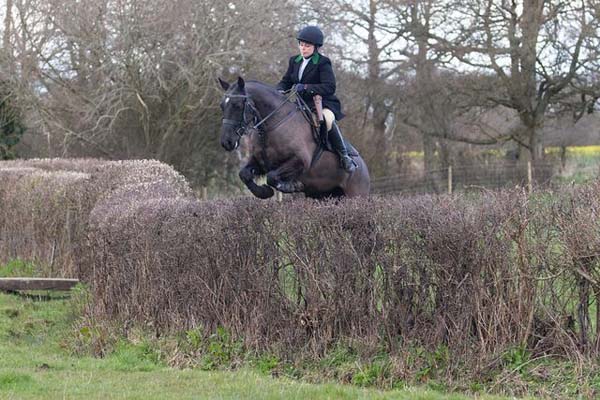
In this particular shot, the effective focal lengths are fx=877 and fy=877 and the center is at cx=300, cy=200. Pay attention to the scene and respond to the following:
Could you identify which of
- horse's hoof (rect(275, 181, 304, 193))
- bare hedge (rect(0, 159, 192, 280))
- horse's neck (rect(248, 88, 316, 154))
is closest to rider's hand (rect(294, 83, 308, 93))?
horse's neck (rect(248, 88, 316, 154))

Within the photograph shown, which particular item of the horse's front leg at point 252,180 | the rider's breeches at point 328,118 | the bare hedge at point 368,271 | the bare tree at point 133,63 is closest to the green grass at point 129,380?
the bare hedge at point 368,271

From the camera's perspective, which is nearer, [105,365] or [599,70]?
[105,365]

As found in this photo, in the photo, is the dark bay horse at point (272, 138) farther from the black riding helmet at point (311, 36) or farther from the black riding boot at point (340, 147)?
the black riding helmet at point (311, 36)

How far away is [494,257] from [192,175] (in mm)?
22828

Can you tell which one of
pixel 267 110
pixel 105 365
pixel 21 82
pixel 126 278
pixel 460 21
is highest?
pixel 460 21

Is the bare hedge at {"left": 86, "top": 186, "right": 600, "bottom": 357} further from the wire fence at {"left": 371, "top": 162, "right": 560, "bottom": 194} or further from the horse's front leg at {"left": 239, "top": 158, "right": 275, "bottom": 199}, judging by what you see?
the wire fence at {"left": 371, "top": 162, "right": 560, "bottom": 194}

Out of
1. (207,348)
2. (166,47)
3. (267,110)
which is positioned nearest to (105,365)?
(207,348)

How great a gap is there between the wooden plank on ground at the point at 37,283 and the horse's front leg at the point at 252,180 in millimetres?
3252

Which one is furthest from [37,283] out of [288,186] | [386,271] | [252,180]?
[386,271]

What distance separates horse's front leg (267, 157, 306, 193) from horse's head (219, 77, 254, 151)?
0.65 metres

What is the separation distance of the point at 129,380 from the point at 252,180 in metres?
2.89

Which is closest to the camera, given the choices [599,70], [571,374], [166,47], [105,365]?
[571,374]

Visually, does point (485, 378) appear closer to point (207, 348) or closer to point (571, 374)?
point (571, 374)

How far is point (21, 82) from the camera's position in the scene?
25.9 metres
